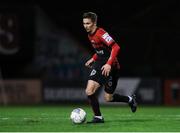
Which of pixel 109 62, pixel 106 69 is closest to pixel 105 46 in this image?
pixel 109 62

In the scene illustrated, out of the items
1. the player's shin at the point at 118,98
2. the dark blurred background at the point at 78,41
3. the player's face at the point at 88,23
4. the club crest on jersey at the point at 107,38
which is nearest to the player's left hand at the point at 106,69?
the club crest on jersey at the point at 107,38

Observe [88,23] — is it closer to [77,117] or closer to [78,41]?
[77,117]

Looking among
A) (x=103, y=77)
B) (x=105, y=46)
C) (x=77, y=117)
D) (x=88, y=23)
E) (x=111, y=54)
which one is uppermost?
(x=88, y=23)

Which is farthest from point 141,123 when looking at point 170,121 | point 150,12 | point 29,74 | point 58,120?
point 150,12

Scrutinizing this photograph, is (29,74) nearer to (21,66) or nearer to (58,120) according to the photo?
(21,66)

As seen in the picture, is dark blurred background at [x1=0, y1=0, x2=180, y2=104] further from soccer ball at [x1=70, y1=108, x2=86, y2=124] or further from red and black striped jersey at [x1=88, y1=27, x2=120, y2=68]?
soccer ball at [x1=70, y1=108, x2=86, y2=124]

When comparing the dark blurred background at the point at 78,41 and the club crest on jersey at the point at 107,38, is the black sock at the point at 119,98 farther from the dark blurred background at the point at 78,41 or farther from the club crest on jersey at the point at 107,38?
the dark blurred background at the point at 78,41

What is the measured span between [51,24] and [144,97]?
499 cm

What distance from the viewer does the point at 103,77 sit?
13.0 meters

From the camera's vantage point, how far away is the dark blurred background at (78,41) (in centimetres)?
2419

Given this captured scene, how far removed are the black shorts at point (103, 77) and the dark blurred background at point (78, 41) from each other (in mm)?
10070

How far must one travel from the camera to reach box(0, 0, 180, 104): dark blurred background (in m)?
24.2

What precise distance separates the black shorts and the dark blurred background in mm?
10070

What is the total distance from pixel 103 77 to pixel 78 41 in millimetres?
13578
